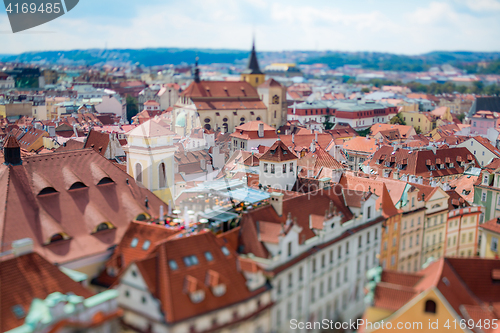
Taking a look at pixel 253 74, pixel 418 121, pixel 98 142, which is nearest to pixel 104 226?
pixel 98 142

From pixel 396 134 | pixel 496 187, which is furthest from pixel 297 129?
pixel 496 187

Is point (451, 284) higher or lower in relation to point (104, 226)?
lower

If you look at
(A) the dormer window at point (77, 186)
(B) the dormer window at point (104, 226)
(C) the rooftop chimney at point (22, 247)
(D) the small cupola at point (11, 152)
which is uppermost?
(D) the small cupola at point (11, 152)

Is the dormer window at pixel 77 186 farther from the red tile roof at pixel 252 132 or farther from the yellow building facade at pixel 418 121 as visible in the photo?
the yellow building facade at pixel 418 121

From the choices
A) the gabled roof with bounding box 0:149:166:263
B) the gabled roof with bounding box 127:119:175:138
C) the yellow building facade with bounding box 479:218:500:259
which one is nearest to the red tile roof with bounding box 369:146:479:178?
the yellow building facade with bounding box 479:218:500:259

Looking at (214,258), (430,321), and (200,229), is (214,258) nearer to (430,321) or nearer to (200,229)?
→ (200,229)

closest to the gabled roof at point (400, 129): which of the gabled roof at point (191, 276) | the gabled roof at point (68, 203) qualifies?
the gabled roof at point (68, 203)

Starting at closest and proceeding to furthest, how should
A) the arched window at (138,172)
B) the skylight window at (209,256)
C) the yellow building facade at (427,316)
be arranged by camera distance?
1. the yellow building facade at (427,316)
2. the skylight window at (209,256)
3. the arched window at (138,172)

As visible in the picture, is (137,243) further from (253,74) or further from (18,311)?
(253,74)
